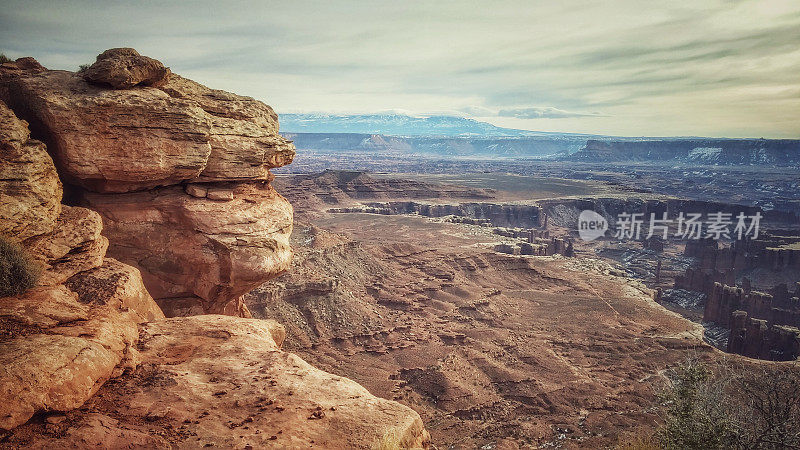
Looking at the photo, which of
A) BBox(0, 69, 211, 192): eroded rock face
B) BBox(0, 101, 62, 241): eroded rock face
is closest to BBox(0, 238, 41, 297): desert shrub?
BBox(0, 101, 62, 241): eroded rock face

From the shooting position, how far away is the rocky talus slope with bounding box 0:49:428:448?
6641mm

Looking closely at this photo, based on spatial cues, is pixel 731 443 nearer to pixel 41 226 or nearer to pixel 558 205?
pixel 41 226

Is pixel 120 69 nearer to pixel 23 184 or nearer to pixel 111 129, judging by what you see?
pixel 111 129

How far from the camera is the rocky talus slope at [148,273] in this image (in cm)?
664

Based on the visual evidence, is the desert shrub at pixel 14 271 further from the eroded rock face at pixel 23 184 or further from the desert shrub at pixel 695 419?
the desert shrub at pixel 695 419

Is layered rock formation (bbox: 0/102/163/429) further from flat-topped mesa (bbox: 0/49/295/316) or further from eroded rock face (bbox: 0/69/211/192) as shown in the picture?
flat-topped mesa (bbox: 0/49/295/316)

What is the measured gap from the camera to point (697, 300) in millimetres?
43094

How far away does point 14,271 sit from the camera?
26.7 feet

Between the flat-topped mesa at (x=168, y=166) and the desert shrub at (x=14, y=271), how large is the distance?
147 inches

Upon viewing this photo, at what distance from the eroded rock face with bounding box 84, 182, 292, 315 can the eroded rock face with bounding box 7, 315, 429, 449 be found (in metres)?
4.07

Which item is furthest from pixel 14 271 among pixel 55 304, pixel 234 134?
pixel 234 134

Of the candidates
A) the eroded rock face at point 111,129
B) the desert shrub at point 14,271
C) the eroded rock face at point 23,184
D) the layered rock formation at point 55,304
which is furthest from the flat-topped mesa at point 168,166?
the desert shrub at point 14,271

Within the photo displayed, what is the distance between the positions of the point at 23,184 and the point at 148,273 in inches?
177

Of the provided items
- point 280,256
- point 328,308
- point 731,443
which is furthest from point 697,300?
point 280,256
